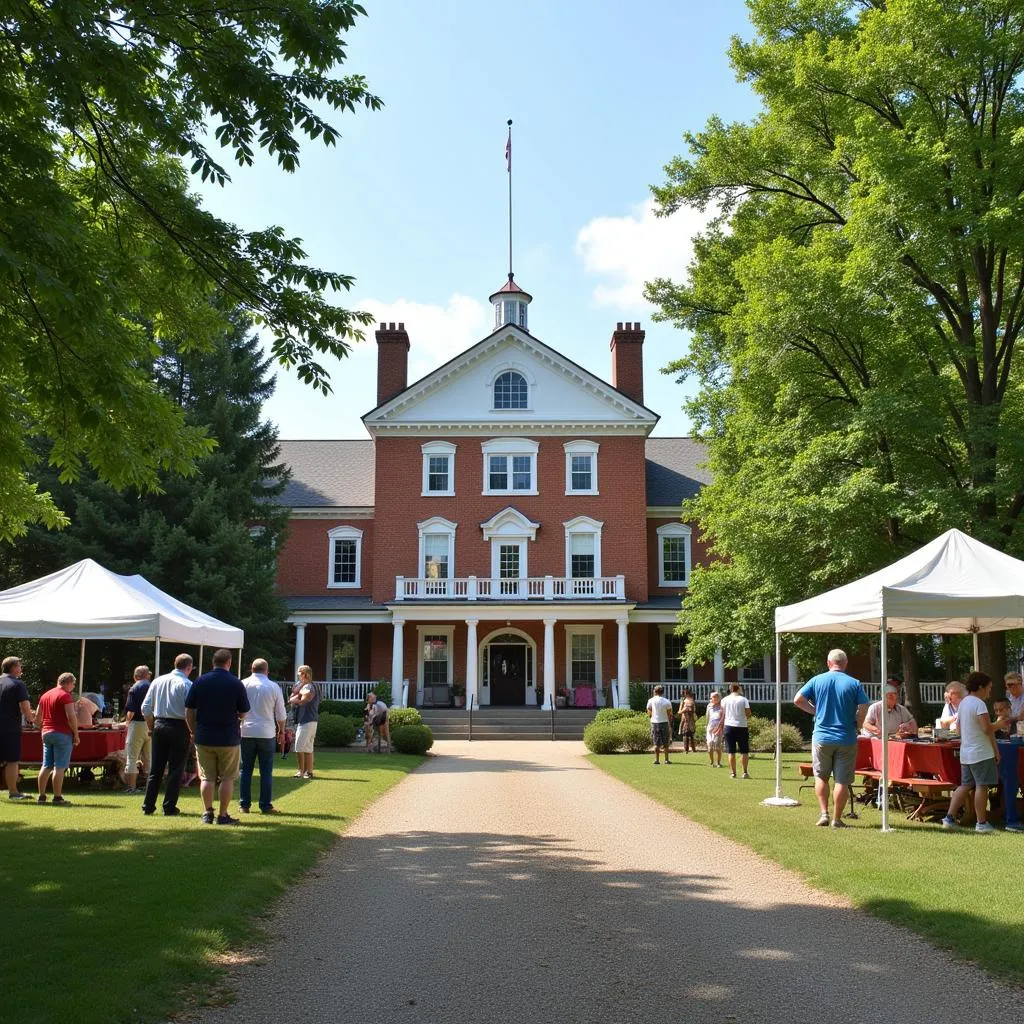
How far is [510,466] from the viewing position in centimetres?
3725

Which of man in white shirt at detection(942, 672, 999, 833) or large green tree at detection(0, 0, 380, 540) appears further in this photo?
man in white shirt at detection(942, 672, 999, 833)

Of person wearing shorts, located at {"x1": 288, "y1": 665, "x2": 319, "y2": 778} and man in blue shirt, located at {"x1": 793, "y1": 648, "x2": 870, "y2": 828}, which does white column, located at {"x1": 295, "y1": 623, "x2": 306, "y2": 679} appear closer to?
person wearing shorts, located at {"x1": 288, "y1": 665, "x2": 319, "y2": 778}

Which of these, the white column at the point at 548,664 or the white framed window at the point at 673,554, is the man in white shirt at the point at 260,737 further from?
the white framed window at the point at 673,554

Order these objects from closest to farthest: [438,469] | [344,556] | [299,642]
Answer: [299,642]
[438,469]
[344,556]

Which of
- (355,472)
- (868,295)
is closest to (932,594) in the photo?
(868,295)

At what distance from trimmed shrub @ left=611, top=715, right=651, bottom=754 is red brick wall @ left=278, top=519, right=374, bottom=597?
15674 mm

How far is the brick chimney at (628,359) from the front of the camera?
38438 mm

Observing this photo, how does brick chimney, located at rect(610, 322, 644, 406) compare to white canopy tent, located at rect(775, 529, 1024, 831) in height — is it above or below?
above

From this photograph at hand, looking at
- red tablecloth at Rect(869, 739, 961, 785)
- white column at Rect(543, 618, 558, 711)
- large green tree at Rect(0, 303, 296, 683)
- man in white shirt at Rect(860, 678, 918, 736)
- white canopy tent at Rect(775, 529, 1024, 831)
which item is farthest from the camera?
white column at Rect(543, 618, 558, 711)

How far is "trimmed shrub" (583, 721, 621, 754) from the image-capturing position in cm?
2494

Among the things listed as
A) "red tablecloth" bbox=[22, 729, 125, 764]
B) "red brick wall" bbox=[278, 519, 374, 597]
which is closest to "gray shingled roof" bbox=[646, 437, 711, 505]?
"red brick wall" bbox=[278, 519, 374, 597]

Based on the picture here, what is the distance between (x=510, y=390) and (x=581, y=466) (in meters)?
3.73

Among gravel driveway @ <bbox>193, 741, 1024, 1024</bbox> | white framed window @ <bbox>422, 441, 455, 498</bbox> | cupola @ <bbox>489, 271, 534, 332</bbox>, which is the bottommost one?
gravel driveway @ <bbox>193, 741, 1024, 1024</bbox>

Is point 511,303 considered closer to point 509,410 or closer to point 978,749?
point 509,410
